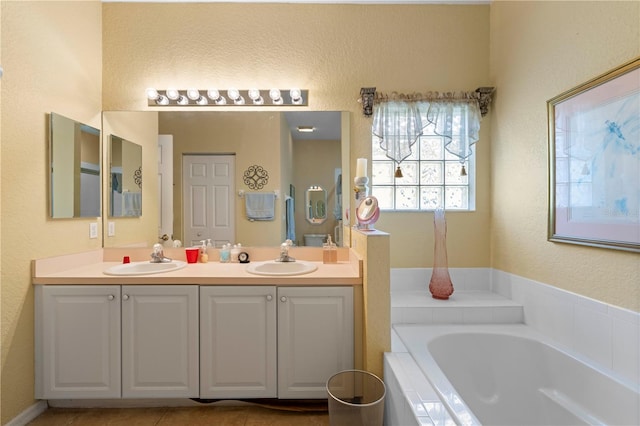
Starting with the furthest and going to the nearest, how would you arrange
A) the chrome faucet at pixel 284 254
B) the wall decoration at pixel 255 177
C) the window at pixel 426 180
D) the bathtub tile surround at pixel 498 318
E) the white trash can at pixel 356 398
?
the window at pixel 426 180, the wall decoration at pixel 255 177, the chrome faucet at pixel 284 254, the white trash can at pixel 356 398, the bathtub tile surround at pixel 498 318

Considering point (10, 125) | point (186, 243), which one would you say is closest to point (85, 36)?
point (10, 125)

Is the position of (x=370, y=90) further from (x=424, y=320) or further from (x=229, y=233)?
(x=424, y=320)

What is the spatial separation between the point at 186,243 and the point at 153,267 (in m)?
0.30

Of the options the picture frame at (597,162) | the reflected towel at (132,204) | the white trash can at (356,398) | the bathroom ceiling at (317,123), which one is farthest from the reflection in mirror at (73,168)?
the picture frame at (597,162)

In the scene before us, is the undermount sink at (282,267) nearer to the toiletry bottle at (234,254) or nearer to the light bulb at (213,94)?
the toiletry bottle at (234,254)

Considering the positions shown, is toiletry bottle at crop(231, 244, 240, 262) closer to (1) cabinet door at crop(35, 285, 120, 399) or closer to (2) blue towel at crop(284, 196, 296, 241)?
(2) blue towel at crop(284, 196, 296, 241)

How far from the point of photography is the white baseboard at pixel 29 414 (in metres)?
1.58

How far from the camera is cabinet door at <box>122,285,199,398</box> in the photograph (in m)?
1.67

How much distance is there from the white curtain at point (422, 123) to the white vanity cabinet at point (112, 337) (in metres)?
1.65

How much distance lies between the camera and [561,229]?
5.36 feet

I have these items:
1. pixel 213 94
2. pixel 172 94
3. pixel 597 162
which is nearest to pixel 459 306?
pixel 597 162

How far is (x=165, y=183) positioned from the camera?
2.20 m

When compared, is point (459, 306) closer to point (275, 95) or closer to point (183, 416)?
point (183, 416)

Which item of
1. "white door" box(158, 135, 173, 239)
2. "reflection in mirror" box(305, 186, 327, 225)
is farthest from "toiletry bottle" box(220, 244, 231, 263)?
"reflection in mirror" box(305, 186, 327, 225)
